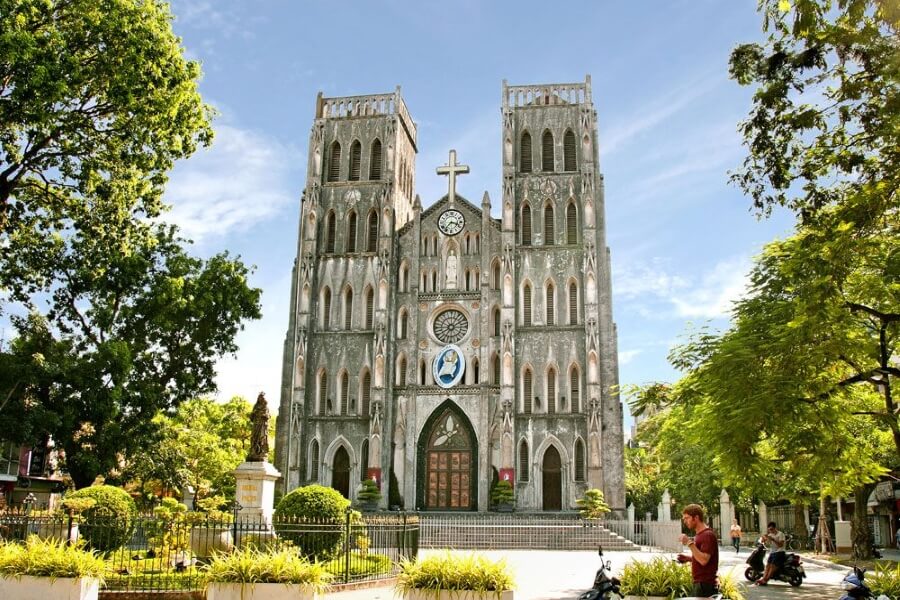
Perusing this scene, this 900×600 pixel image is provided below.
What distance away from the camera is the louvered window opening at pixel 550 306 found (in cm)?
4003

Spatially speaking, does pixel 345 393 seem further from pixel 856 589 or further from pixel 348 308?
pixel 856 589

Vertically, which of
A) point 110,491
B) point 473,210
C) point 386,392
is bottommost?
point 110,491

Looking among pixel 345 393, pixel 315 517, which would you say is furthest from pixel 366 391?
pixel 315 517

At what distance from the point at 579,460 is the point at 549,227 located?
1132 cm

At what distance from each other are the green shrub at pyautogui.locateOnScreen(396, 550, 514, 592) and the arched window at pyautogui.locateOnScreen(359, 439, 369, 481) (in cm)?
2892

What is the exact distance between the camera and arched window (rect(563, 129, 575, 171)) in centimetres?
4250

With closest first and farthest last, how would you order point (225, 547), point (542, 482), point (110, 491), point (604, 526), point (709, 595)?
point (709, 595) < point (225, 547) < point (110, 491) < point (604, 526) < point (542, 482)

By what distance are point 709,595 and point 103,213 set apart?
16.4 metres

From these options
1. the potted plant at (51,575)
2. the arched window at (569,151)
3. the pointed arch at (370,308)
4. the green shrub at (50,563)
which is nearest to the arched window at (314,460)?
the pointed arch at (370,308)

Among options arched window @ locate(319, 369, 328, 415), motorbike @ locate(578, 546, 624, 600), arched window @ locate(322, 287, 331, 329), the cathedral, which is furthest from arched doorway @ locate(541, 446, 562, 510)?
motorbike @ locate(578, 546, 624, 600)

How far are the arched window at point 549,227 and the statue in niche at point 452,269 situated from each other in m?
4.47

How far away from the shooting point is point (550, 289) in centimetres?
4047

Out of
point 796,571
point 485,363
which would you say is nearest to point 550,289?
point 485,363

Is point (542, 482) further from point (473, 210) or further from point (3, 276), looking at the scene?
point (3, 276)
